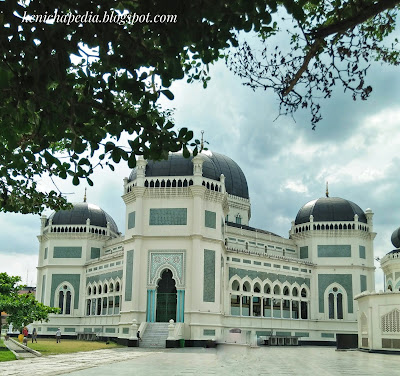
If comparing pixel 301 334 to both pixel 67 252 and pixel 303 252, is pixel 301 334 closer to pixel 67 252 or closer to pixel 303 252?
pixel 303 252

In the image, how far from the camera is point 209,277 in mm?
37188

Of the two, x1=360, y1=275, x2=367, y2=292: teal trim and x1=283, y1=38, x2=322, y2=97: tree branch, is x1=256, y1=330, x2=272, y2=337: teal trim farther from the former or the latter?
x1=283, y1=38, x2=322, y2=97: tree branch

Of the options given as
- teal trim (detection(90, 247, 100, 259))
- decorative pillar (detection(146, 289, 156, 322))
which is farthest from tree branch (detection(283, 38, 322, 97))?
teal trim (detection(90, 247, 100, 259))

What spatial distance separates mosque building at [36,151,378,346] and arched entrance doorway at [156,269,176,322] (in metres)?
0.07

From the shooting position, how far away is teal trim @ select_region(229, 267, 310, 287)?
42.4 meters

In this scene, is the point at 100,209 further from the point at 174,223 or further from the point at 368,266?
the point at 368,266

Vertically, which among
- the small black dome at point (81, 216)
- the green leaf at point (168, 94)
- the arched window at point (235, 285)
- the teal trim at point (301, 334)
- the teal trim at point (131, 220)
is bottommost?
the teal trim at point (301, 334)

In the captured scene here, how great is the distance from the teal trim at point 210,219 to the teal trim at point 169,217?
4.90 ft

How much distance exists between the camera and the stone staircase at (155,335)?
113 ft

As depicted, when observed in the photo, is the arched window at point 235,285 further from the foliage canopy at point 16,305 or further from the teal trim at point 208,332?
the foliage canopy at point 16,305

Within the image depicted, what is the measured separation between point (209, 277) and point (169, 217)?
4.90 metres

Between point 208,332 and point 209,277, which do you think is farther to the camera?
point 209,277

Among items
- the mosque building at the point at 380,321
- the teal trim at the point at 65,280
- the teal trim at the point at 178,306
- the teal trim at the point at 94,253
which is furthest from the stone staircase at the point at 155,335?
the teal trim at the point at 94,253

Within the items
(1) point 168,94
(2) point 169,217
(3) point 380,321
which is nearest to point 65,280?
(2) point 169,217
